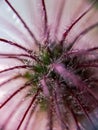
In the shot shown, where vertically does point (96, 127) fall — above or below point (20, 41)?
below

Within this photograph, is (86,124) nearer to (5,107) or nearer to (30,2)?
(5,107)

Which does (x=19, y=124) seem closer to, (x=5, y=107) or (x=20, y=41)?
(x=5, y=107)

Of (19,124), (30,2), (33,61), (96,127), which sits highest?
(30,2)

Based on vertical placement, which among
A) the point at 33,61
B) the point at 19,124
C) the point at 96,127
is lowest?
the point at 96,127

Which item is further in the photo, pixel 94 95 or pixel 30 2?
pixel 30 2

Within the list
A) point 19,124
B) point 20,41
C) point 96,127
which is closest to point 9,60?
point 20,41

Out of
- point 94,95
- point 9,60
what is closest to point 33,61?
point 9,60
